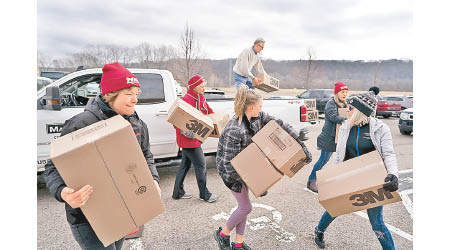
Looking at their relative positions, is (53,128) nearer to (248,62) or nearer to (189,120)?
(189,120)

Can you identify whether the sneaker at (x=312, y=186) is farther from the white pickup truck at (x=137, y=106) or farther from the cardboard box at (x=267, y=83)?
the cardboard box at (x=267, y=83)

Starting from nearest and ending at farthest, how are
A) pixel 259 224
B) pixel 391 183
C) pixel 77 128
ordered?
pixel 77 128
pixel 391 183
pixel 259 224

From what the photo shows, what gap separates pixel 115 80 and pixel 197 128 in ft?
6.93

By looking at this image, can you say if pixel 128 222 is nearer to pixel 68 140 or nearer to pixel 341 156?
pixel 68 140

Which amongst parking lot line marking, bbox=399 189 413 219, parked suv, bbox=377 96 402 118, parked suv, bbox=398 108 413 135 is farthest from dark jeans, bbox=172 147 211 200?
parked suv, bbox=377 96 402 118

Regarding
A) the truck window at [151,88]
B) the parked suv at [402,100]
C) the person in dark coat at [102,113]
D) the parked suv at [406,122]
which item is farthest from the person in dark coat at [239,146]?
the parked suv at [402,100]

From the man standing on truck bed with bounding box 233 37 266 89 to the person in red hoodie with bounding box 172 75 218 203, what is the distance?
149 centimetres

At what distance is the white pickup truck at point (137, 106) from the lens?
13.5 feet

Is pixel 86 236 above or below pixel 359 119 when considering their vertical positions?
below

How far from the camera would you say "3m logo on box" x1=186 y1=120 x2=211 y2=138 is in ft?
12.8

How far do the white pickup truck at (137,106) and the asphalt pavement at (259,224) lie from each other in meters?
0.81

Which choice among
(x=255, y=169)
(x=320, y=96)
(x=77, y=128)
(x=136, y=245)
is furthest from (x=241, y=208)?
(x=320, y=96)

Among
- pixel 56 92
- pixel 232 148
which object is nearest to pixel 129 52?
pixel 56 92

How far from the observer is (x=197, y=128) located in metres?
3.92
